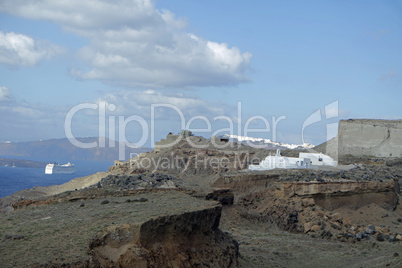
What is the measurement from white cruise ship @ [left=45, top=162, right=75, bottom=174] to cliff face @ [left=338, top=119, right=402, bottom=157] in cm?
6056

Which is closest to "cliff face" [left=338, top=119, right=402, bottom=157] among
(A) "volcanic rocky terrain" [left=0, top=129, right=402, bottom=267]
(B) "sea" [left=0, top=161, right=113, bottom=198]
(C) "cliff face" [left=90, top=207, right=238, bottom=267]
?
(A) "volcanic rocky terrain" [left=0, top=129, right=402, bottom=267]

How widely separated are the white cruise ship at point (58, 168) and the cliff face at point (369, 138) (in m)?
60.6

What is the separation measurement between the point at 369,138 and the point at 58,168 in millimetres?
66449

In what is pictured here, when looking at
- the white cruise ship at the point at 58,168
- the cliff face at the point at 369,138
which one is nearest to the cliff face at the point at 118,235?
the cliff face at the point at 369,138

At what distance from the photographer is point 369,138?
172 ft

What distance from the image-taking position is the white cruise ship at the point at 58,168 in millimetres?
98938

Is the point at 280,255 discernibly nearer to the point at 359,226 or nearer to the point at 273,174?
the point at 359,226

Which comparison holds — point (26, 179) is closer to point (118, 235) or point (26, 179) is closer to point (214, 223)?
point (214, 223)

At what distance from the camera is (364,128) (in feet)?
174

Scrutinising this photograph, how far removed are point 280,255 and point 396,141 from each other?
4008 centimetres

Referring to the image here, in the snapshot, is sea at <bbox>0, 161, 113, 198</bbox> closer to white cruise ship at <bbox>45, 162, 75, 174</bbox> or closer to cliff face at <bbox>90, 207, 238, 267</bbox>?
white cruise ship at <bbox>45, 162, 75, 174</bbox>

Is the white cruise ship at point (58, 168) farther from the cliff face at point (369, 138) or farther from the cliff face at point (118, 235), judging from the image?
the cliff face at point (118, 235)

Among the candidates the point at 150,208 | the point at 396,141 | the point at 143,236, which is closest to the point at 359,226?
the point at 150,208

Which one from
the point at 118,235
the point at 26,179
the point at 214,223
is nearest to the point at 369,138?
the point at 214,223
